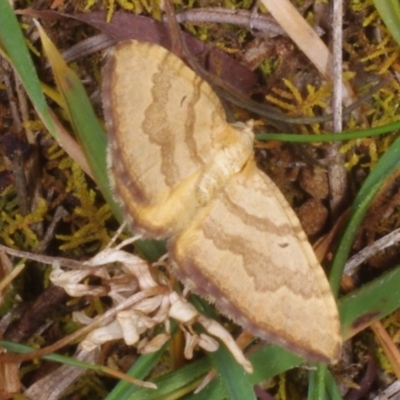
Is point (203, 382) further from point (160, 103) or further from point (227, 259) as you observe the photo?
point (160, 103)

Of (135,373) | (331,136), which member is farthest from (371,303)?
(135,373)

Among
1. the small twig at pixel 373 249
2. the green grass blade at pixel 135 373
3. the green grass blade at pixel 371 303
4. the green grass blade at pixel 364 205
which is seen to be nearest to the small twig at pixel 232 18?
the green grass blade at pixel 364 205

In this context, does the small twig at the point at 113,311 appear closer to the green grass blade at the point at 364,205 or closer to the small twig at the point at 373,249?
the green grass blade at the point at 364,205

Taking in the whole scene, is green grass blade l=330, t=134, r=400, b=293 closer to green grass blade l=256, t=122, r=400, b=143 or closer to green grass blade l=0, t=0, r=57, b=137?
green grass blade l=256, t=122, r=400, b=143

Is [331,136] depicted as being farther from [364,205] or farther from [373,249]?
[373,249]

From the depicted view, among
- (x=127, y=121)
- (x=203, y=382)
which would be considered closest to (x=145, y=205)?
(x=127, y=121)

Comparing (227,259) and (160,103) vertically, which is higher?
(160,103)

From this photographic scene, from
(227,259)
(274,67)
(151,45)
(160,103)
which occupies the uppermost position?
(151,45)
